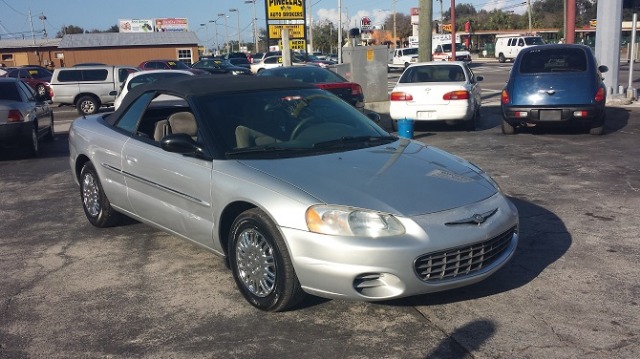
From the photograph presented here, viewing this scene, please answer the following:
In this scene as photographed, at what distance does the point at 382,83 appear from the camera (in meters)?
16.8

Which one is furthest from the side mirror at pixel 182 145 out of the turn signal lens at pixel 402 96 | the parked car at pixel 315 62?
the parked car at pixel 315 62

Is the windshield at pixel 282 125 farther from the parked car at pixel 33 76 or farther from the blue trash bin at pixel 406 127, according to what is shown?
the parked car at pixel 33 76

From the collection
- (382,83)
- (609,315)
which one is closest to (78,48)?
(382,83)

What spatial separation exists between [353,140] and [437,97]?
7518 mm

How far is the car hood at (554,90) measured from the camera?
10953 millimetres

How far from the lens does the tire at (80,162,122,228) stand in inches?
249

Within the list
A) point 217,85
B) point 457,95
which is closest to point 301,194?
point 217,85

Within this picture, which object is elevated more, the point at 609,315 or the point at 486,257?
the point at 486,257

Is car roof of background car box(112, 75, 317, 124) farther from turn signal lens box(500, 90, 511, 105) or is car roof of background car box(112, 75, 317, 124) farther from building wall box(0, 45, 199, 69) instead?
building wall box(0, 45, 199, 69)

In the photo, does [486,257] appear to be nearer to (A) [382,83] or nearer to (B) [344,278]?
(B) [344,278]

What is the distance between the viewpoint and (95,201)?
6.47m

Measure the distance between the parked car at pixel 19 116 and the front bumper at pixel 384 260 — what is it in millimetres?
8729

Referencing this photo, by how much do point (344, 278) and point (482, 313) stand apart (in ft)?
3.24

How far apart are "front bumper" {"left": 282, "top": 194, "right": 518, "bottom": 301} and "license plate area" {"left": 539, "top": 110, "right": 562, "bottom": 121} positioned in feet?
25.2
